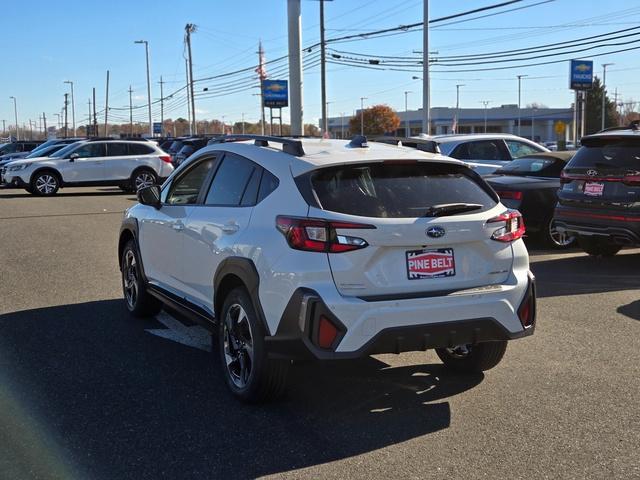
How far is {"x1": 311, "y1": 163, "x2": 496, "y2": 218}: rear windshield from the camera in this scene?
4.25 metres

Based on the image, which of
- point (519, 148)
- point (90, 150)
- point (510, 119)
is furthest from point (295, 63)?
point (510, 119)

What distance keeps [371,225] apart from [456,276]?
646 millimetres

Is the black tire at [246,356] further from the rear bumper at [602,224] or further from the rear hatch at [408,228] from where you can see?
the rear bumper at [602,224]

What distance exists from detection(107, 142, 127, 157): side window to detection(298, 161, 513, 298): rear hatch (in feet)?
68.8

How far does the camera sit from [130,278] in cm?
705

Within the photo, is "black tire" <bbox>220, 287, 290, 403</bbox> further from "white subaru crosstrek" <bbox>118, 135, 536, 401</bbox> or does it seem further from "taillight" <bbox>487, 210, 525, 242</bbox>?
"taillight" <bbox>487, 210, 525, 242</bbox>

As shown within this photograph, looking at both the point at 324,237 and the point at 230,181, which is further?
the point at 230,181

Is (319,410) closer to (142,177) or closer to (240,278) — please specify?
(240,278)

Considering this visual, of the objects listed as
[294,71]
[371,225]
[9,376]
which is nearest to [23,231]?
[9,376]

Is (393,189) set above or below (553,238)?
above

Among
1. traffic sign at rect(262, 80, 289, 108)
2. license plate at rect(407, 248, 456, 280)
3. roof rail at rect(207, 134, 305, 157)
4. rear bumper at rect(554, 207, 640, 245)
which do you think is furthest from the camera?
traffic sign at rect(262, 80, 289, 108)

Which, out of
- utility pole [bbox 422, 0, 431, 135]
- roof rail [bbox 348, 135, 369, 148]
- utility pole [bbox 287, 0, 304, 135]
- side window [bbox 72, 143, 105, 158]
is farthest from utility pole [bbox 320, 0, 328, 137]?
roof rail [bbox 348, 135, 369, 148]

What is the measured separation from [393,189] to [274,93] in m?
58.2

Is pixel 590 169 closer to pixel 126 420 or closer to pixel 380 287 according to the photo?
pixel 380 287
